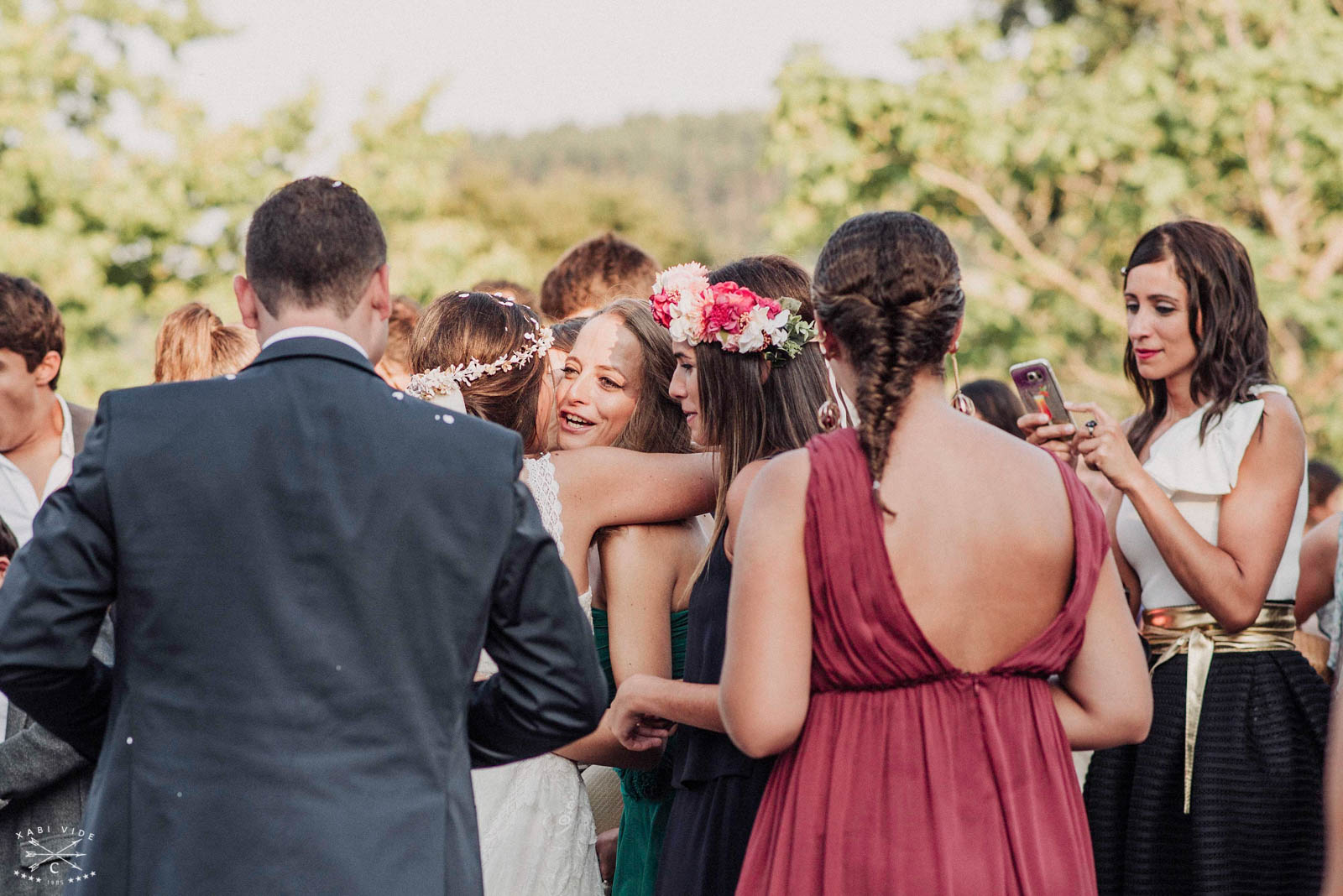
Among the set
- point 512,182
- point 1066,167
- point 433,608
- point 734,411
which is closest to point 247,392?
point 433,608

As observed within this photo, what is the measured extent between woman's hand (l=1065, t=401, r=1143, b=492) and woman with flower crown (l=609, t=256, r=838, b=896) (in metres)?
0.82

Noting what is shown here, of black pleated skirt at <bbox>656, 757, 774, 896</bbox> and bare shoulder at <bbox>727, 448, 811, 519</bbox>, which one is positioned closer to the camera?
bare shoulder at <bbox>727, 448, 811, 519</bbox>

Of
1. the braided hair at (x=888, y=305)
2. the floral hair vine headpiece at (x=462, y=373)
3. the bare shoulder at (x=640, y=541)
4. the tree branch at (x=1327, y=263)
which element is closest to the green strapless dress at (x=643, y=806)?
the bare shoulder at (x=640, y=541)

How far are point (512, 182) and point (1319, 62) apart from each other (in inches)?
1446

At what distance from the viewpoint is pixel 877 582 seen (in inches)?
92.9

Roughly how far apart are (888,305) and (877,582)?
0.53 metres

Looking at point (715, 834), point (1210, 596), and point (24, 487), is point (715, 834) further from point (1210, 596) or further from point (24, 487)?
point (24, 487)

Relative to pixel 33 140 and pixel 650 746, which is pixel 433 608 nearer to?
pixel 650 746

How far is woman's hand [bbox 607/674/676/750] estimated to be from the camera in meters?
3.06

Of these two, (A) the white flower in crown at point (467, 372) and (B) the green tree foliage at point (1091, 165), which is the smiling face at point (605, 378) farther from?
(B) the green tree foliage at point (1091, 165)

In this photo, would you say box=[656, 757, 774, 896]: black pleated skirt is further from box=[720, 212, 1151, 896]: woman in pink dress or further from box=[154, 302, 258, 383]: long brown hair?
box=[154, 302, 258, 383]: long brown hair

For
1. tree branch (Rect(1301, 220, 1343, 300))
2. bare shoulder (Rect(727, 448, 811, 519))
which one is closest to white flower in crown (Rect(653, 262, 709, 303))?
bare shoulder (Rect(727, 448, 811, 519))

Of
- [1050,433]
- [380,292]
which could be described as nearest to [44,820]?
[380,292]

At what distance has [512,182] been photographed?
4478 centimetres
